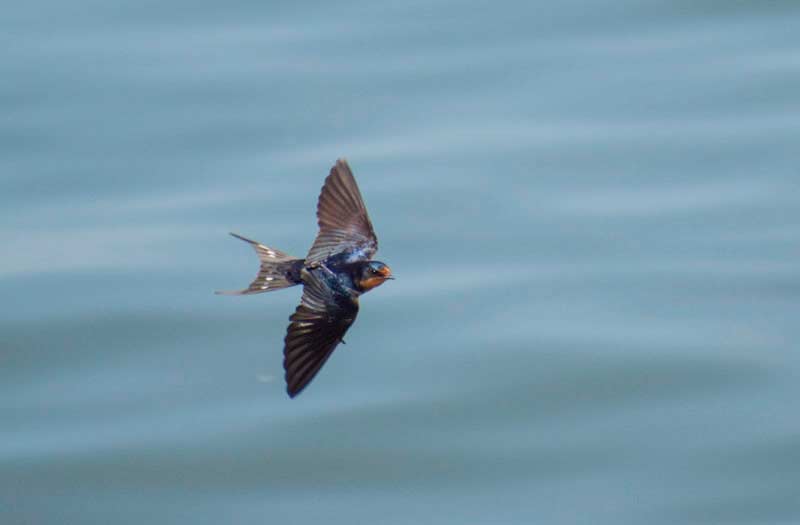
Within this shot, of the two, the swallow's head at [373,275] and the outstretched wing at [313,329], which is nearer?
the outstretched wing at [313,329]

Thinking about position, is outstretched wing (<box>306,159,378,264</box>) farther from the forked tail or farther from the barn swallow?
the forked tail

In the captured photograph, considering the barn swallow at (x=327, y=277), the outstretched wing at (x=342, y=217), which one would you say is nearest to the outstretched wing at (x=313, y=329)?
the barn swallow at (x=327, y=277)

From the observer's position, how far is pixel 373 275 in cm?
435

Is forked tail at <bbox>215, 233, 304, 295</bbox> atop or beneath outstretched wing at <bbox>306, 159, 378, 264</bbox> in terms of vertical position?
beneath

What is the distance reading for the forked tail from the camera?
4.38 meters

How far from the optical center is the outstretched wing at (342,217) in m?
4.71


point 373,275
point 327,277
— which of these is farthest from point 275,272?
point 373,275

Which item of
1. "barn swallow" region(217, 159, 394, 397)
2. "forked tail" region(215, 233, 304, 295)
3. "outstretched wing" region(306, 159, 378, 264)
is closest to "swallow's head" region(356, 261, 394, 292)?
"barn swallow" region(217, 159, 394, 397)

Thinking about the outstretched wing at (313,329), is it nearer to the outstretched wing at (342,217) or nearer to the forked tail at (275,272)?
the forked tail at (275,272)

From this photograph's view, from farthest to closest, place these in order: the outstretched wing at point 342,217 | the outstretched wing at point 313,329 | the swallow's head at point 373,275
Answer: the outstretched wing at point 342,217
the swallow's head at point 373,275
the outstretched wing at point 313,329

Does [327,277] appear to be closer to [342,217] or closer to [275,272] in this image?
[275,272]

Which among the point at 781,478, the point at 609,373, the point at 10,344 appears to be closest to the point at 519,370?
the point at 609,373

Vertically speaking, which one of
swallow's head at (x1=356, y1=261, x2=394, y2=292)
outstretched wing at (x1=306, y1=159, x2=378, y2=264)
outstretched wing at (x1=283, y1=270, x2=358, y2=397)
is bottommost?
outstretched wing at (x1=283, y1=270, x2=358, y2=397)

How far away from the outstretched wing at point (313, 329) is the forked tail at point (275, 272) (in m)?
0.04
